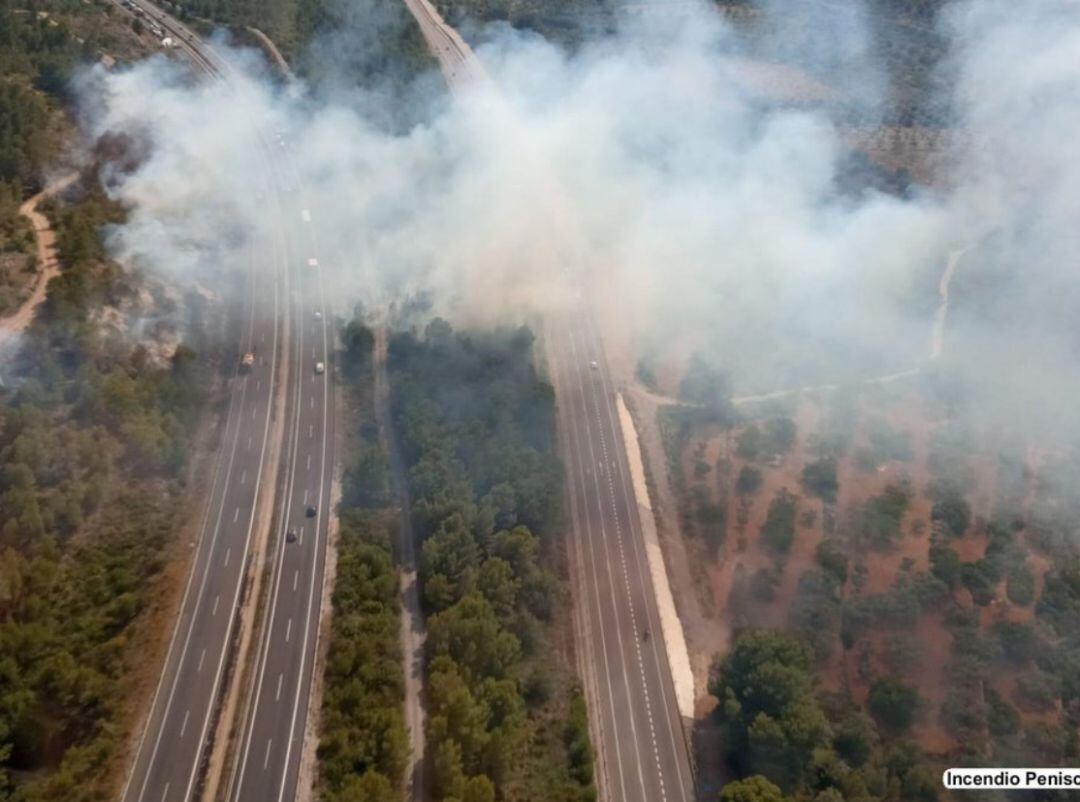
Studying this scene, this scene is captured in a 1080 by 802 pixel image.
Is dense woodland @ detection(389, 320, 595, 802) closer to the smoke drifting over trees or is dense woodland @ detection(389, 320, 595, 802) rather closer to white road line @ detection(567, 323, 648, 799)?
white road line @ detection(567, 323, 648, 799)

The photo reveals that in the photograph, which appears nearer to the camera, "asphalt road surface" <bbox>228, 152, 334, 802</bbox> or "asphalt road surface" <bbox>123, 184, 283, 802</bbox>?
"asphalt road surface" <bbox>123, 184, 283, 802</bbox>

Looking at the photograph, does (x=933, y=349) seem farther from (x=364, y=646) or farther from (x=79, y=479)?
(x=79, y=479)

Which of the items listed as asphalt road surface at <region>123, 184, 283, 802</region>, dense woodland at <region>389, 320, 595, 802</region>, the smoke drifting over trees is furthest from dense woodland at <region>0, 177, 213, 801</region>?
dense woodland at <region>389, 320, 595, 802</region>

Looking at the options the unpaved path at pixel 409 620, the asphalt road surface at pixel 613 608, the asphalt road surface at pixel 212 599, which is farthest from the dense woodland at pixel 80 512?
the asphalt road surface at pixel 613 608

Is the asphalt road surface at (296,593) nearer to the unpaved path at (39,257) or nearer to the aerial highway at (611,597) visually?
the aerial highway at (611,597)

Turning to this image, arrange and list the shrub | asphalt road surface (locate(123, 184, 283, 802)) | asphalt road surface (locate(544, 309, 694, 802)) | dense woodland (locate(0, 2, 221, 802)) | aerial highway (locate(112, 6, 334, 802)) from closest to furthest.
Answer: dense woodland (locate(0, 2, 221, 802))
asphalt road surface (locate(123, 184, 283, 802))
aerial highway (locate(112, 6, 334, 802))
asphalt road surface (locate(544, 309, 694, 802))
the shrub

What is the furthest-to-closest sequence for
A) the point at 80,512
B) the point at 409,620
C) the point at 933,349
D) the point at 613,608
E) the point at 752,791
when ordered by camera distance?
the point at 933,349 < the point at 613,608 < the point at 409,620 < the point at 80,512 < the point at 752,791

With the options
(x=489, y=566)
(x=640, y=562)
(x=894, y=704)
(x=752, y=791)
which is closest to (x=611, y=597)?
(x=640, y=562)
